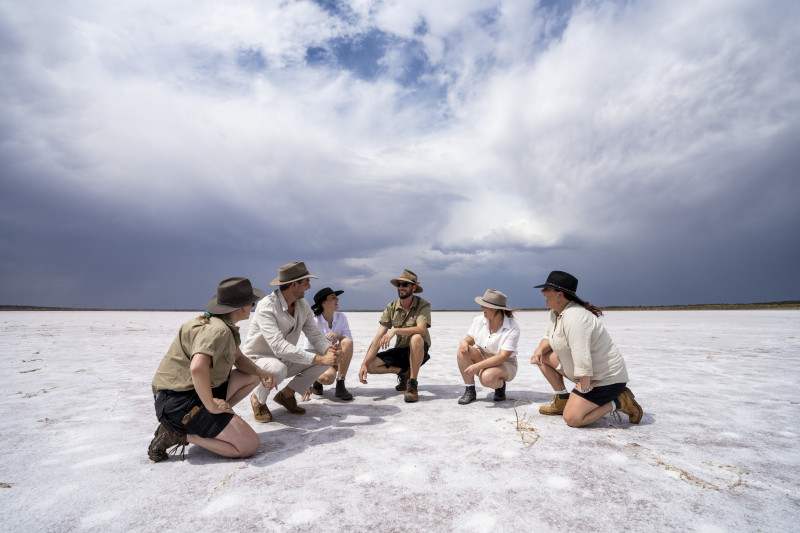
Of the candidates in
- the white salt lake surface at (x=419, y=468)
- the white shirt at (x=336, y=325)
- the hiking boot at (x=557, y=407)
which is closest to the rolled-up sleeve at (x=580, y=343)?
the white salt lake surface at (x=419, y=468)

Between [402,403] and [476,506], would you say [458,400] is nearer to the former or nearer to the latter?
[402,403]

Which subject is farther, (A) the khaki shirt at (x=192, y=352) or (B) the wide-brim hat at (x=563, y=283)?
(B) the wide-brim hat at (x=563, y=283)

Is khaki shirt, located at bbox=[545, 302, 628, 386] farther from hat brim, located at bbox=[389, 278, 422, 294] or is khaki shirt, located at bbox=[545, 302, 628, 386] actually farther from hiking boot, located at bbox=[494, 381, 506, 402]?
hat brim, located at bbox=[389, 278, 422, 294]

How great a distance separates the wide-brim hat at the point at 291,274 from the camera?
4.37 m

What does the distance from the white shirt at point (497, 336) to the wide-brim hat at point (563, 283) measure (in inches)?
40.3

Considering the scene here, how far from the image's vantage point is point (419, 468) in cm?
295

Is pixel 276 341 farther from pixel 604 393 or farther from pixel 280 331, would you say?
pixel 604 393

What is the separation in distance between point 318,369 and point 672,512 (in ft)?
11.3

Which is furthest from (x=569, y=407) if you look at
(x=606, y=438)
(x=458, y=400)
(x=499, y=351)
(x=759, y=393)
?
(x=759, y=393)

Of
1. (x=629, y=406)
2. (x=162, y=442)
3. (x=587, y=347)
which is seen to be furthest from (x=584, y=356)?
(x=162, y=442)

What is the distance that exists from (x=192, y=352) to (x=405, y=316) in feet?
9.62

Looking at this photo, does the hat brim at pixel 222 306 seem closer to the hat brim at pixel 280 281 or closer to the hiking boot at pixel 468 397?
the hat brim at pixel 280 281

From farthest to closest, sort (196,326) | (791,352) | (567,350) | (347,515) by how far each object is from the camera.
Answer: (791,352) → (567,350) → (196,326) → (347,515)

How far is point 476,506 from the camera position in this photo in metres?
2.40
